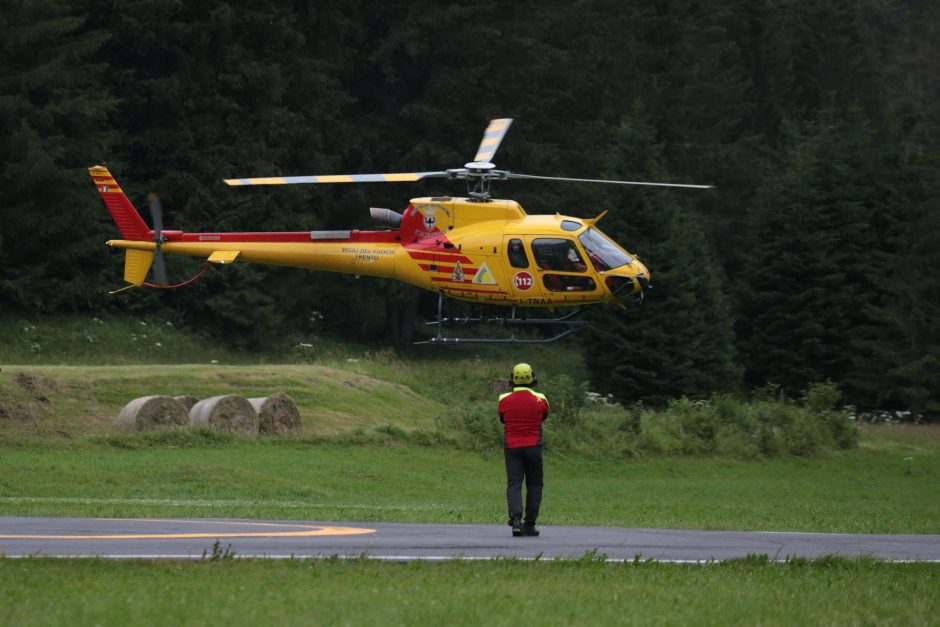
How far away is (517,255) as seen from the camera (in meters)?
28.0

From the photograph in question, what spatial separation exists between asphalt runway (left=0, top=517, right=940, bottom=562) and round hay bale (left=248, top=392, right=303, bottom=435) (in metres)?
15.7

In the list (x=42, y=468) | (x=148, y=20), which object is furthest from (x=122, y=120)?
(x=42, y=468)

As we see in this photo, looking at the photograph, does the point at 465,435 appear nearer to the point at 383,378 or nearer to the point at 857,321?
the point at 383,378

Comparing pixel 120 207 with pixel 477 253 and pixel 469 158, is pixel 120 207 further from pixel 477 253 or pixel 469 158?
pixel 469 158

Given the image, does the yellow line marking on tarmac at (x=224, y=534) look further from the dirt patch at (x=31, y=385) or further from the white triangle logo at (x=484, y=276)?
the dirt patch at (x=31, y=385)

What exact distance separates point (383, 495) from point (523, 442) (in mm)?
13073

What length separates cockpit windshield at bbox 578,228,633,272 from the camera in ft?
92.0

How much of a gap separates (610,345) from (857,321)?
16323mm

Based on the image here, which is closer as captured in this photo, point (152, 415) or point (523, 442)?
point (523, 442)

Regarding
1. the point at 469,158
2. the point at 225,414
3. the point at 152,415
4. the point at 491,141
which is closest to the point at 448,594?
the point at 491,141

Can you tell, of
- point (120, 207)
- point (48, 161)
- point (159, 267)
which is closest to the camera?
point (159, 267)

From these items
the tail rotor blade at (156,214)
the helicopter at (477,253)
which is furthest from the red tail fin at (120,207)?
the helicopter at (477,253)

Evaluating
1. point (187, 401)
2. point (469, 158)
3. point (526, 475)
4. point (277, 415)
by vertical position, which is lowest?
point (277, 415)

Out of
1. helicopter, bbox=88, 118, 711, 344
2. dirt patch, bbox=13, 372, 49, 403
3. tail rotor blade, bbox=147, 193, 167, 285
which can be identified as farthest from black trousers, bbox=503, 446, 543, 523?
dirt patch, bbox=13, 372, 49, 403
